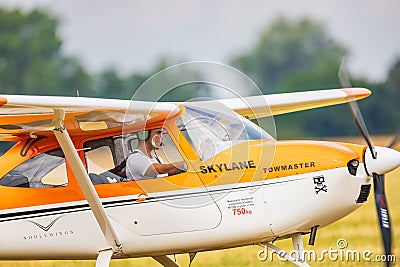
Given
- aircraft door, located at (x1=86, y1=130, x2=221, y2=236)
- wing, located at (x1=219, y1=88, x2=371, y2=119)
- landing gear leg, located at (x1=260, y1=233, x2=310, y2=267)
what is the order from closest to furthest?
aircraft door, located at (x1=86, y1=130, x2=221, y2=236) < landing gear leg, located at (x1=260, y1=233, x2=310, y2=267) < wing, located at (x1=219, y1=88, x2=371, y2=119)

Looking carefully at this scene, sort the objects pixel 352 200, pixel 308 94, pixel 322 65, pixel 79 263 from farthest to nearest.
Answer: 1. pixel 322 65
2. pixel 79 263
3. pixel 308 94
4. pixel 352 200

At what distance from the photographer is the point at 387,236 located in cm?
1011

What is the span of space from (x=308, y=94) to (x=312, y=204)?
107 inches

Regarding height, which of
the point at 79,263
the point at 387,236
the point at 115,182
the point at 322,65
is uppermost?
the point at 322,65

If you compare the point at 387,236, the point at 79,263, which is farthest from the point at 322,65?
the point at 387,236

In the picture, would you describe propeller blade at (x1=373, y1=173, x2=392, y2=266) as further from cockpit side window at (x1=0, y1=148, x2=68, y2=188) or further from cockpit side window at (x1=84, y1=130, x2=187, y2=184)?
cockpit side window at (x1=0, y1=148, x2=68, y2=188)

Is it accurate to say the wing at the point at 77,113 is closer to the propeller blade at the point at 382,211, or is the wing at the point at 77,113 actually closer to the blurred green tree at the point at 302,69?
the propeller blade at the point at 382,211

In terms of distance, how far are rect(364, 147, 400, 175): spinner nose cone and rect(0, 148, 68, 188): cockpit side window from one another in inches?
127

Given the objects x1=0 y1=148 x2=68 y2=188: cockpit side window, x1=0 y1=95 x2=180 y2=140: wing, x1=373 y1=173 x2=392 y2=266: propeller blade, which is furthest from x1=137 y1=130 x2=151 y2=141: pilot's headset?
x1=373 y1=173 x2=392 y2=266: propeller blade

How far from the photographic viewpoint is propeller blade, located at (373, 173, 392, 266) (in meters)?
10.0

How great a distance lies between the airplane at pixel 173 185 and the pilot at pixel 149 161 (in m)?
0.06

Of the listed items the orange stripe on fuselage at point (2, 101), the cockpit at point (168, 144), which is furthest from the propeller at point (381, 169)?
the orange stripe on fuselage at point (2, 101)

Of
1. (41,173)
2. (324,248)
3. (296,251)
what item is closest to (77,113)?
(41,173)

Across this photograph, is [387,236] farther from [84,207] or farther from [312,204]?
[84,207]
